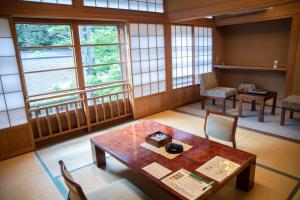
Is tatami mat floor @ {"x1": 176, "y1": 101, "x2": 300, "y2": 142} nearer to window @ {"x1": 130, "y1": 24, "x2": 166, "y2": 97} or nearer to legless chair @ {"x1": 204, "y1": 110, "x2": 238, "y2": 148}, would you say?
window @ {"x1": 130, "y1": 24, "x2": 166, "y2": 97}

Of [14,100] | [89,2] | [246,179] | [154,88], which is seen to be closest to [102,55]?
[89,2]

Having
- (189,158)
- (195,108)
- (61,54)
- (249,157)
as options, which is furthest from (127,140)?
(195,108)

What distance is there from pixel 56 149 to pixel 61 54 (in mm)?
1586

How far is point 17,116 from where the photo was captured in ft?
10.4

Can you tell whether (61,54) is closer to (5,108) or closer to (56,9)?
(56,9)

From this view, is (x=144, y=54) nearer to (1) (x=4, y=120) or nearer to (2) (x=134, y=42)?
(2) (x=134, y=42)

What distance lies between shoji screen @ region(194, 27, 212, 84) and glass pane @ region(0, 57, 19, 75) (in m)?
4.17

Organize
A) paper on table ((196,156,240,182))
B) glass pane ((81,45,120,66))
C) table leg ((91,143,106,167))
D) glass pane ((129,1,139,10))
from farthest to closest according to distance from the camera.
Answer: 1. glass pane ((129,1,139,10))
2. glass pane ((81,45,120,66))
3. table leg ((91,143,106,167))
4. paper on table ((196,156,240,182))

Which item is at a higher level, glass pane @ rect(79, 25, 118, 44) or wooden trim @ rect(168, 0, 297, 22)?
wooden trim @ rect(168, 0, 297, 22)

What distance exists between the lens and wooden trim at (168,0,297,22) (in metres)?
3.01

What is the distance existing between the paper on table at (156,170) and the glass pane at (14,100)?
2.33m

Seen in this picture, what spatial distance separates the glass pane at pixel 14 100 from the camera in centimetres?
305

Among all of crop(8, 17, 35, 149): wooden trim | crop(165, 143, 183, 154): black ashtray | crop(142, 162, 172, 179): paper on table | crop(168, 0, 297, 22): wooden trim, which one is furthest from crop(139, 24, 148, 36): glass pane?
crop(142, 162, 172, 179): paper on table

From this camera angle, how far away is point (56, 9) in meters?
3.21
